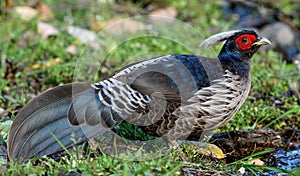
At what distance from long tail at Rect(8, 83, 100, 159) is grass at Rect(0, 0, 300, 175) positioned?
127 mm

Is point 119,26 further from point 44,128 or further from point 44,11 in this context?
point 44,128

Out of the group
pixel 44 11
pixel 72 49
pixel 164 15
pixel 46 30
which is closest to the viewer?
pixel 72 49

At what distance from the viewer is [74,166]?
3.36m

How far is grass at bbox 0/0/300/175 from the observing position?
3.99 meters

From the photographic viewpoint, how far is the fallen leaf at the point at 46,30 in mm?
6520

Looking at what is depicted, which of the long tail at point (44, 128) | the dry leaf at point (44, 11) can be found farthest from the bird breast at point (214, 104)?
the dry leaf at point (44, 11)

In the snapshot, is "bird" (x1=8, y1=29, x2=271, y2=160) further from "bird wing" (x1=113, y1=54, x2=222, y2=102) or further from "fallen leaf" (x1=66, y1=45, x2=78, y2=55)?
"fallen leaf" (x1=66, y1=45, x2=78, y2=55)

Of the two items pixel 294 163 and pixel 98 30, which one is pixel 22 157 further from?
pixel 98 30

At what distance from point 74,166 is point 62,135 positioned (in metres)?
0.37

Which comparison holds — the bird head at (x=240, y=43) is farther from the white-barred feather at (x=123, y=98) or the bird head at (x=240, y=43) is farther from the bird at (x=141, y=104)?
the white-barred feather at (x=123, y=98)

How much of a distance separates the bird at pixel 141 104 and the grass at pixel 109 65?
202mm

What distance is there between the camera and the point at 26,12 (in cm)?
700

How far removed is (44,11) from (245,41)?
383 centimetres

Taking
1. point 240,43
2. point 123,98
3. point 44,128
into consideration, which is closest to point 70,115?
point 44,128
